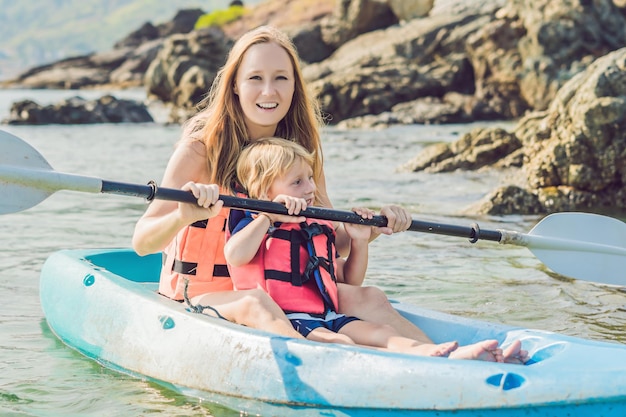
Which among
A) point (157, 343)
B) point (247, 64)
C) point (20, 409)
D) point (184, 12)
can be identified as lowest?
point (20, 409)

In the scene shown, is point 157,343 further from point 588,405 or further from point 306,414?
point 588,405

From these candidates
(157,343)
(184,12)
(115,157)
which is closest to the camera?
(157,343)

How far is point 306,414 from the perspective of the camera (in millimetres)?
2928

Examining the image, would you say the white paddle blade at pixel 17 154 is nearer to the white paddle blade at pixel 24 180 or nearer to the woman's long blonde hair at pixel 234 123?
the white paddle blade at pixel 24 180

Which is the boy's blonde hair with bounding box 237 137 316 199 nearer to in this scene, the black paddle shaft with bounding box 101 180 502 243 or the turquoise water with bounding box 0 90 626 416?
the black paddle shaft with bounding box 101 180 502 243

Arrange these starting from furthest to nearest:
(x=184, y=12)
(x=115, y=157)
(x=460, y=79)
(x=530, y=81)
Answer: (x=184, y=12) < (x=460, y=79) < (x=530, y=81) < (x=115, y=157)

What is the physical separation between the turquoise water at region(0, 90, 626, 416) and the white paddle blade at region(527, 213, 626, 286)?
52 centimetres

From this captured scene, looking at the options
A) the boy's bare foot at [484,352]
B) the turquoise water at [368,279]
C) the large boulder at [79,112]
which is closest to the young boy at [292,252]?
the boy's bare foot at [484,352]

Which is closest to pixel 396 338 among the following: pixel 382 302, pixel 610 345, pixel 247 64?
pixel 382 302

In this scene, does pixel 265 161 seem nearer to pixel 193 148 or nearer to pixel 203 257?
pixel 193 148

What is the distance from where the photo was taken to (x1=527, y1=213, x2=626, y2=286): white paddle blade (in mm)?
3775

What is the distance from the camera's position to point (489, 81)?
1830 cm

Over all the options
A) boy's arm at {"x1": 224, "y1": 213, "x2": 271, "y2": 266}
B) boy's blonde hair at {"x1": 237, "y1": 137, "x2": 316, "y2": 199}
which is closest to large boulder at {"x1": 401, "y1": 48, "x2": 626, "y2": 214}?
boy's blonde hair at {"x1": 237, "y1": 137, "x2": 316, "y2": 199}

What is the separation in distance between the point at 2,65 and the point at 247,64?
16274cm
